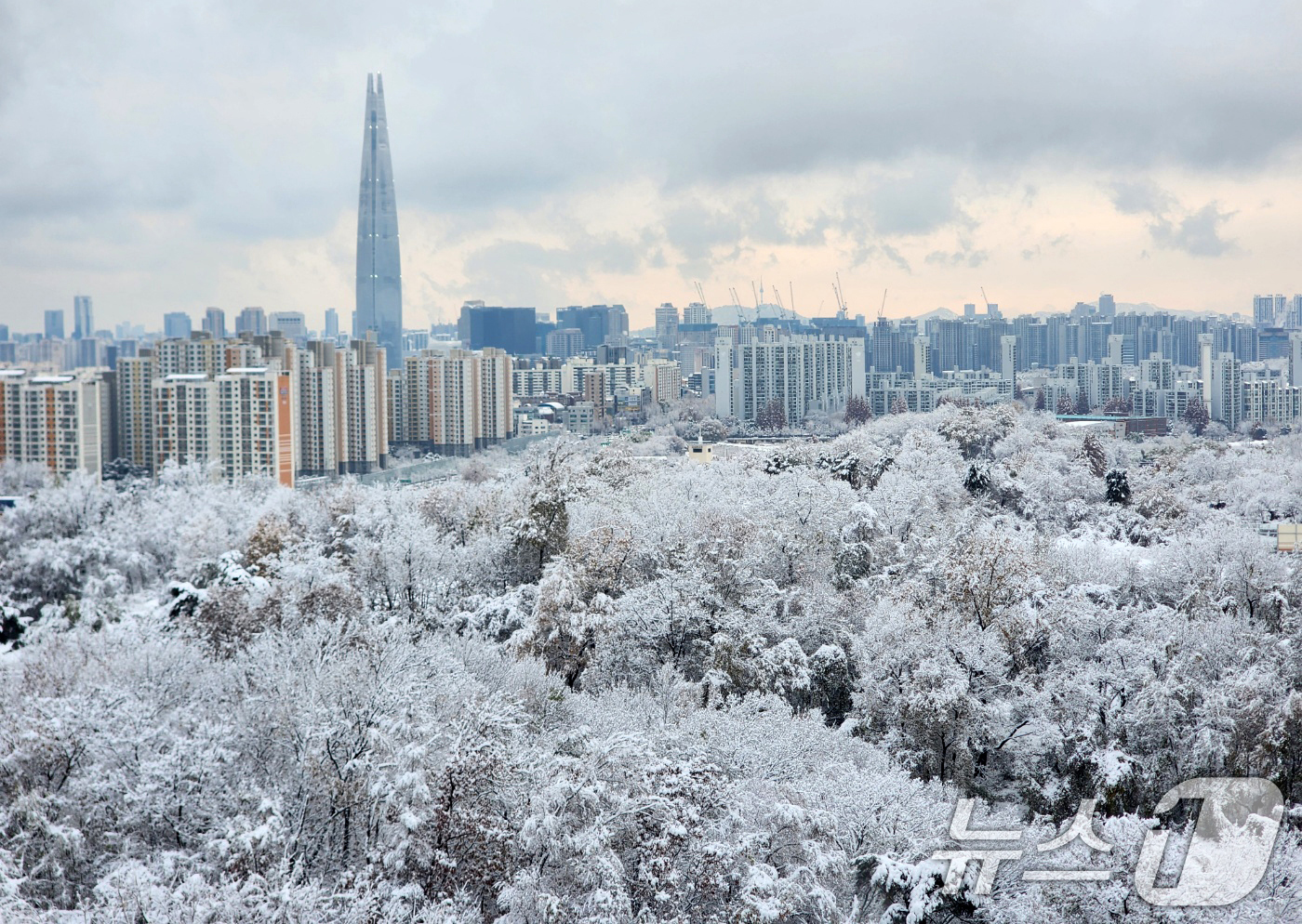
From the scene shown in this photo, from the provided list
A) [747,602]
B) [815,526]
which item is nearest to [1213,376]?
[815,526]

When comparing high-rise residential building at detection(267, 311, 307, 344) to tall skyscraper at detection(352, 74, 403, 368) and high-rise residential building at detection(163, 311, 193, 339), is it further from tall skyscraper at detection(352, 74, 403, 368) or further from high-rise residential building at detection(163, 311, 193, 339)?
high-rise residential building at detection(163, 311, 193, 339)

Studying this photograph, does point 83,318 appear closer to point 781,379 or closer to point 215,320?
point 215,320

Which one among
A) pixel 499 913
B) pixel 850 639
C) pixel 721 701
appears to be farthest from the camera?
pixel 850 639

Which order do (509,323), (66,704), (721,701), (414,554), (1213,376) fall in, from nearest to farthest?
1. (66,704)
2. (721,701)
3. (414,554)
4. (1213,376)
5. (509,323)

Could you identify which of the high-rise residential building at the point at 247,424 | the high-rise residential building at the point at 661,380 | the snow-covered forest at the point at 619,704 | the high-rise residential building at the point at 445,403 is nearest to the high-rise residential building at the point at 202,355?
the high-rise residential building at the point at 247,424

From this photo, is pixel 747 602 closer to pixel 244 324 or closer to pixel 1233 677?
pixel 1233 677

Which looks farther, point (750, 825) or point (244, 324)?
point (244, 324)

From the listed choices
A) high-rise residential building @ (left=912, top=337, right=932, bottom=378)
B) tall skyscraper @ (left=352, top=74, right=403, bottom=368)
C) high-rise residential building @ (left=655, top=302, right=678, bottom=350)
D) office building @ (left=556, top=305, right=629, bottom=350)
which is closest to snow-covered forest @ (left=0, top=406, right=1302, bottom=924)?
high-rise residential building @ (left=912, top=337, right=932, bottom=378)

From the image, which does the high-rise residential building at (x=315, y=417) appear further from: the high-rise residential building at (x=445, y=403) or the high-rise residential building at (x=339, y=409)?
the high-rise residential building at (x=445, y=403)
